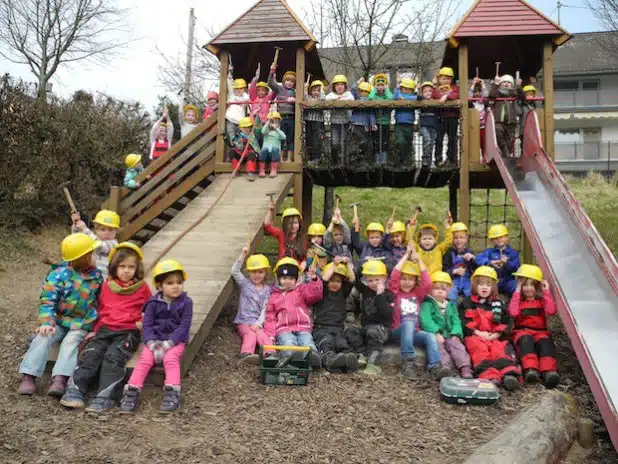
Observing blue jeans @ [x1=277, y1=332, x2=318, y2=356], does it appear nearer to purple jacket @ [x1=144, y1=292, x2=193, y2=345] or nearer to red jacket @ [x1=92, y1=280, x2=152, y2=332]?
purple jacket @ [x1=144, y1=292, x2=193, y2=345]

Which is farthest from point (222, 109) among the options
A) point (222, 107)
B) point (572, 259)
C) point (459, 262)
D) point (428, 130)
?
point (572, 259)

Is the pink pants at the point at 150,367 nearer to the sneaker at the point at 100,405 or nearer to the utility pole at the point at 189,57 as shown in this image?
the sneaker at the point at 100,405

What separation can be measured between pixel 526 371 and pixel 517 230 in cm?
907

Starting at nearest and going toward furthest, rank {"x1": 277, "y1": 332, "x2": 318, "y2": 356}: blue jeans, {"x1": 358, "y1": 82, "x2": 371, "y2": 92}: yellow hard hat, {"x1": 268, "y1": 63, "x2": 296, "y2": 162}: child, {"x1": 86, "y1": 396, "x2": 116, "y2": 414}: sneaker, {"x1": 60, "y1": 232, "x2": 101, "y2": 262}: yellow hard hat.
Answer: {"x1": 86, "y1": 396, "x2": 116, "y2": 414}: sneaker, {"x1": 60, "y1": 232, "x2": 101, "y2": 262}: yellow hard hat, {"x1": 277, "y1": 332, "x2": 318, "y2": 356}: blue jeans, {"x1": 268, "y1": 63, "x2": 296, "y2": 162}: child, {"x1": 358, "y1": 82, "x2": 371, "y2": 92}: yellow hard hat

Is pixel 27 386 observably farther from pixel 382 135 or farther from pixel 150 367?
pixel 382 135

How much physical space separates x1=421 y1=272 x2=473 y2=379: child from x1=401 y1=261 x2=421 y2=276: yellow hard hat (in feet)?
0.65

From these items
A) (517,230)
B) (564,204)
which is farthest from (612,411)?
(517,230)

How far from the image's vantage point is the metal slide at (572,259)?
4461 mm

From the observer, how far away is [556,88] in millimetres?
30797

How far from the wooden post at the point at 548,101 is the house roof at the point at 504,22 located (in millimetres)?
266

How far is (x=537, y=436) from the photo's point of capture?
3.86m

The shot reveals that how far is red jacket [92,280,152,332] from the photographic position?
4969 millimetres

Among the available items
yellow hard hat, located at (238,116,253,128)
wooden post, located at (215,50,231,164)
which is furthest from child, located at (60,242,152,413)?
wooden post, located at (215,50,231,164)

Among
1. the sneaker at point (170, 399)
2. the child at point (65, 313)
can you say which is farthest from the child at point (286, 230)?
the sneaker at point (170, 399)
